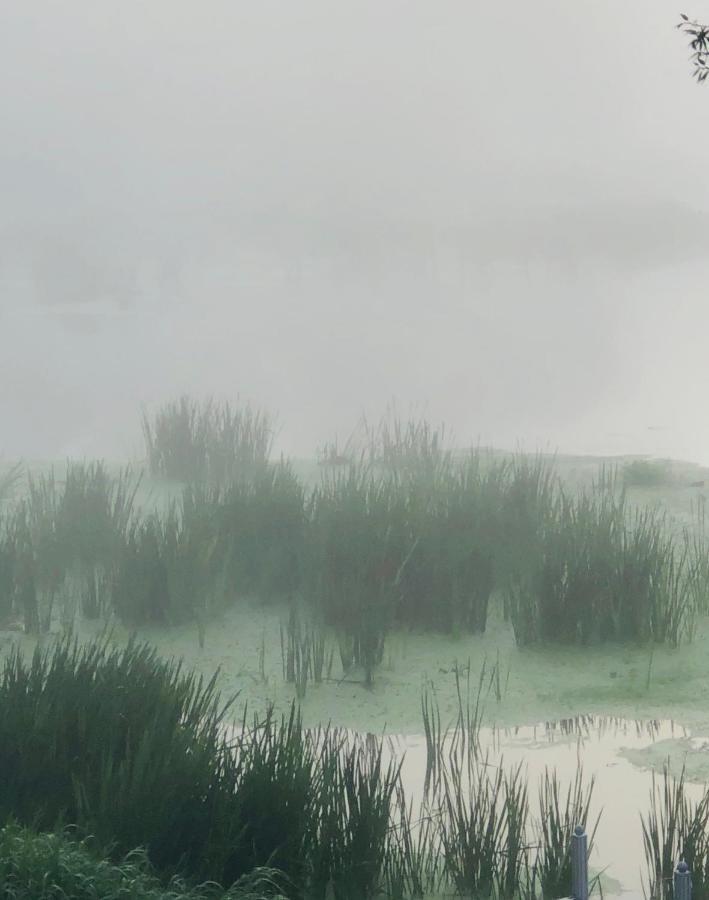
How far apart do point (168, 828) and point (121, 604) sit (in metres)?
3.33

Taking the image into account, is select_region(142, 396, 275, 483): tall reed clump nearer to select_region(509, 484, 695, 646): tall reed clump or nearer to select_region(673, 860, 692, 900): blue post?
select_region(509, 484, 695, 646): tall reed clump

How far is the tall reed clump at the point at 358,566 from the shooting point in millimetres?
6262

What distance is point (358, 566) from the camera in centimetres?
679

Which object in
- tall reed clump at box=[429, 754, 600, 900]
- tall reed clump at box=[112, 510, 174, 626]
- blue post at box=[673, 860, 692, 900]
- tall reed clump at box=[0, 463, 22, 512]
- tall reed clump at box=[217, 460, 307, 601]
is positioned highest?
tall reed clump at box=[0, 463, 22, 512]

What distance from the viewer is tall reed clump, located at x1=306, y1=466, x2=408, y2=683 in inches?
247

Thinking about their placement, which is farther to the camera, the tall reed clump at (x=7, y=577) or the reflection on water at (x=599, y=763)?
the tall reed clump at (x=7, y=577)

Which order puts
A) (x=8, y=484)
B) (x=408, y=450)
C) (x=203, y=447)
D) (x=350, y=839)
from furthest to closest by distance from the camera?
(x=203, y=447) → (x=408, y=450) → (x=8, y=484) → (x=350, y=839)

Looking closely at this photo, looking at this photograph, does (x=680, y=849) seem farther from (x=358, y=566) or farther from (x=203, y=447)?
(x=203, y=447)

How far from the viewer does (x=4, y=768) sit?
3.97 m

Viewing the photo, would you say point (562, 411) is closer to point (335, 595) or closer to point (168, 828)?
point (335, 595)

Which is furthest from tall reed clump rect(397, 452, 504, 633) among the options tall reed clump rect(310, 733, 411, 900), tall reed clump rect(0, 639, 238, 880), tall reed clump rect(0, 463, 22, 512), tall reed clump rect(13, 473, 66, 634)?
tall reed clump rect(0, 463, 22, 512)

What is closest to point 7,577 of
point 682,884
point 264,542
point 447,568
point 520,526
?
point 264,542

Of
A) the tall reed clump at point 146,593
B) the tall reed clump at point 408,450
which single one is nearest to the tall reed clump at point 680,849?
the tall reed clump at point 146,593

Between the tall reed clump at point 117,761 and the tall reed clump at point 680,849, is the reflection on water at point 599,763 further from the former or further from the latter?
the tall reed clump at point 117,761
